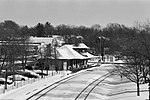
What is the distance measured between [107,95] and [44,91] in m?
7.38

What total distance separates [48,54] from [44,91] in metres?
26.8

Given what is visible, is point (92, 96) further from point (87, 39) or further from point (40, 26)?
point (40, 26)

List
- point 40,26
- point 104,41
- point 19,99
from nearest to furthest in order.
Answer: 1. point 19,99
2. point 104,41
3. point 40,26

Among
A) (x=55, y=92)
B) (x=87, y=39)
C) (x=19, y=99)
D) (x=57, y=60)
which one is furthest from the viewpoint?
(x=87, y=39)

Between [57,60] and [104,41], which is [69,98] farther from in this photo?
[104,41]

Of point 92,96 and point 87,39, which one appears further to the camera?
point 87,39

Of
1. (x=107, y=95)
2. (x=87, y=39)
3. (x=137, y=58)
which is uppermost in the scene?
(x=87, y=39)

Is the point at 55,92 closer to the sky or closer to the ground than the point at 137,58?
closer to the ground

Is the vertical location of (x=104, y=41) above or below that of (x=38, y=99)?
above

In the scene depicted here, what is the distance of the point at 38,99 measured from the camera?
88.9 feet

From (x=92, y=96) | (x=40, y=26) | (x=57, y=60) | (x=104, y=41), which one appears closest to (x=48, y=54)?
(x=57, y=60)

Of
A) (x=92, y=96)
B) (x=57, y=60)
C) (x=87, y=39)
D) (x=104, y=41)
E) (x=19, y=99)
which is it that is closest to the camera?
(x=19, y=99)

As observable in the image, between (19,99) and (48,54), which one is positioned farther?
(48,54)

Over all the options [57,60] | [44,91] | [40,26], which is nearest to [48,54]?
[57,60]
